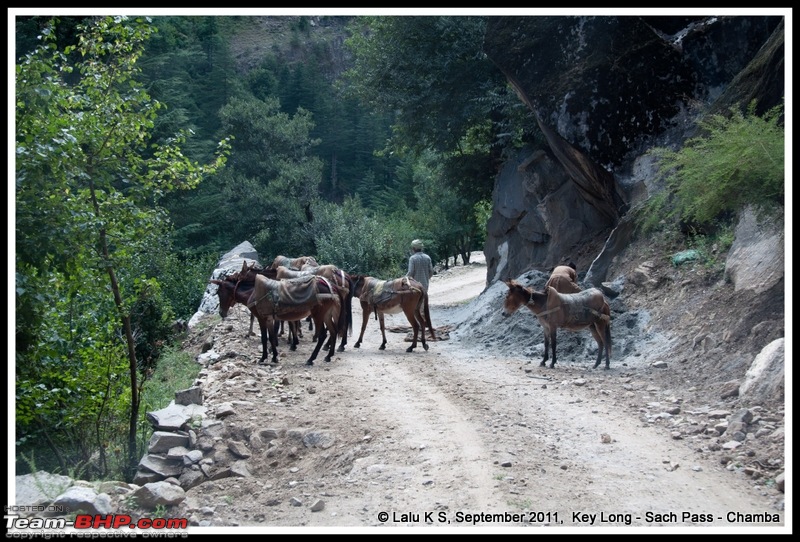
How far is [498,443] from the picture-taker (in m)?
7.91

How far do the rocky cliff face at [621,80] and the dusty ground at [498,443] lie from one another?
3795mm

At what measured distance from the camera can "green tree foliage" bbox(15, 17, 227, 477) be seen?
8109 millimetres

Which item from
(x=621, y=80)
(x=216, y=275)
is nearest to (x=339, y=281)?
(x=621, y=80)

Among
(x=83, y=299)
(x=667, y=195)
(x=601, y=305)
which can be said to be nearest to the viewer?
(x=83, y=299)

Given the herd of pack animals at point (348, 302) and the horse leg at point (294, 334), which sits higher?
the herd of pack animals at point (348, 302)

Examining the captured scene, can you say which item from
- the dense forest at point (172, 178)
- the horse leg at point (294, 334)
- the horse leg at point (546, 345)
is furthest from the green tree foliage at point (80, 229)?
the horse leg at point (546, 345)

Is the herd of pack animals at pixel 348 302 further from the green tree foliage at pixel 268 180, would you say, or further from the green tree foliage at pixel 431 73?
the green tree foliage at pixel 268 180

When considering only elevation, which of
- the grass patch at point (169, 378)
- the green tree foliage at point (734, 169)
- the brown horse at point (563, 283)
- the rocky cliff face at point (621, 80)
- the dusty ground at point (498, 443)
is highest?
the rocky cliff face at point (621, 80)

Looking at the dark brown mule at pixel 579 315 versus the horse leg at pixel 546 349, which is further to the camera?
the horse leg at pixel 546 349

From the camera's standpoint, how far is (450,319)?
840 inches

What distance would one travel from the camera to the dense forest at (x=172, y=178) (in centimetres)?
867

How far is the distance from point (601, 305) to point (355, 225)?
22.9 metres

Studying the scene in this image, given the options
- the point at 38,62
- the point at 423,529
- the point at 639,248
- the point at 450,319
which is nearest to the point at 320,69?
the point at 450,319

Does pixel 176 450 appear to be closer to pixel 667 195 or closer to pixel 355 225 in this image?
pixel 667 195
